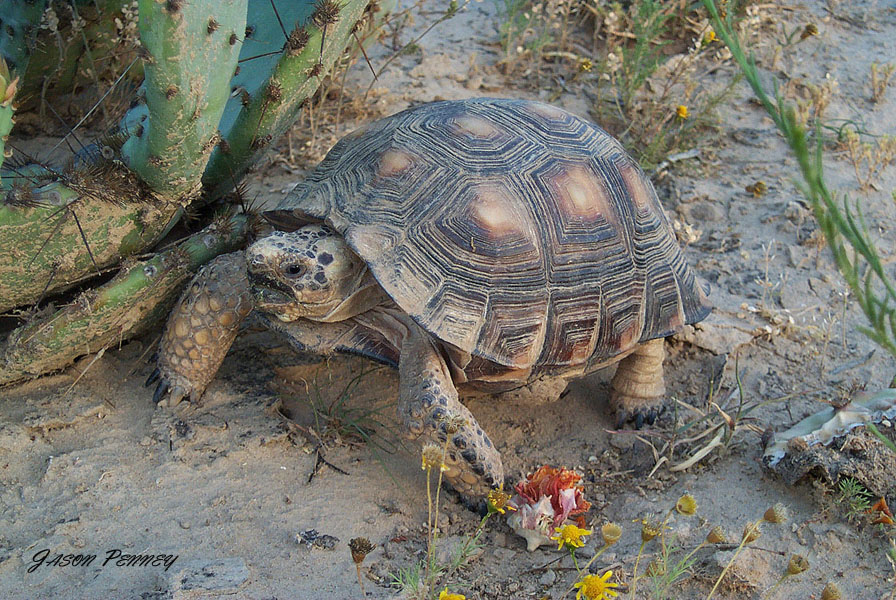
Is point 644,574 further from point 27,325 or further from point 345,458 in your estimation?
point 27,325

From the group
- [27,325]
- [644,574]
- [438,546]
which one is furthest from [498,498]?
[27,325]

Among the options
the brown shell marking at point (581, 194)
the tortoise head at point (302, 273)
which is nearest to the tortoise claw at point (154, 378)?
the tortoise head at point (302, 273)

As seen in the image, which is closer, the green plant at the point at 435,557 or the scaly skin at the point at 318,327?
the green plant at the point at 435,557

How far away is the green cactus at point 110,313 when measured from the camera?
290 cm

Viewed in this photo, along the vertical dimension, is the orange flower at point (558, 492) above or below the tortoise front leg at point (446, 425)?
below

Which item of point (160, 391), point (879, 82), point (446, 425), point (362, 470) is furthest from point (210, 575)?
point (879, 82)

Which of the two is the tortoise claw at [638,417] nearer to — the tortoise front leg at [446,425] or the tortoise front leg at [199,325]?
the tortoise front leg at [446,425]

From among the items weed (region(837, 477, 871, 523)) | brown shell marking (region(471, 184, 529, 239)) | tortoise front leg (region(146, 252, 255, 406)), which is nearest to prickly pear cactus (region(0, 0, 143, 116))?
tortoise front leg (region(146, 252, 255, 406))

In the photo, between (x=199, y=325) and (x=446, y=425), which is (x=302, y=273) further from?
(x=446, y=425)

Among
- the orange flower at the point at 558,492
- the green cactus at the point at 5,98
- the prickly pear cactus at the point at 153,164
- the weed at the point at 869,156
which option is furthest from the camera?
the weed at the point at 869,156

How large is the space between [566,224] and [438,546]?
4.29 ft

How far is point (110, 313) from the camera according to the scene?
117 inches

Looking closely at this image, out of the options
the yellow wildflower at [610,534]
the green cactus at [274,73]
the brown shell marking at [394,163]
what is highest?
the green cactus at [274,73]
